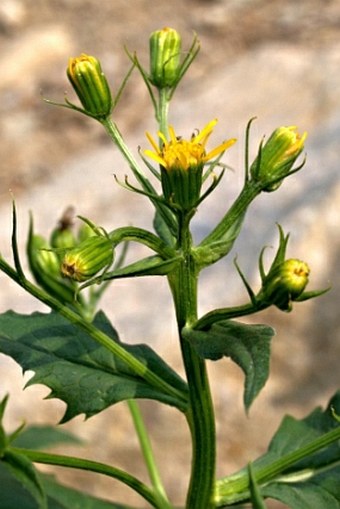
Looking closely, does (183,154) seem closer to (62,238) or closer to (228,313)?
(228,313)

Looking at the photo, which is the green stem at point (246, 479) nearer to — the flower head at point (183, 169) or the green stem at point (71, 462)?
the green stem at point (71, 462)

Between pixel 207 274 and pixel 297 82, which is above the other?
pixel 297 82

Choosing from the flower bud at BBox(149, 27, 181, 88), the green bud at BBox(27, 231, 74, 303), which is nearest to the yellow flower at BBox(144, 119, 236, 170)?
the flower bud at BBox(149, 27, 181, 88)

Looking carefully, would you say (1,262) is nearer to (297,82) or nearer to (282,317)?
(282,317)

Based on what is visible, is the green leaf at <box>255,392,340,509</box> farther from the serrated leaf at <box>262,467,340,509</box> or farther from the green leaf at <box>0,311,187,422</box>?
the green leaf at <box>0,311,187,422</box>

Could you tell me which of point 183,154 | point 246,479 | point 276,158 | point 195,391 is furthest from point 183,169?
point 246,479

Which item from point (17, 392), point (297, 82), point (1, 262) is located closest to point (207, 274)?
point (17, 392)
